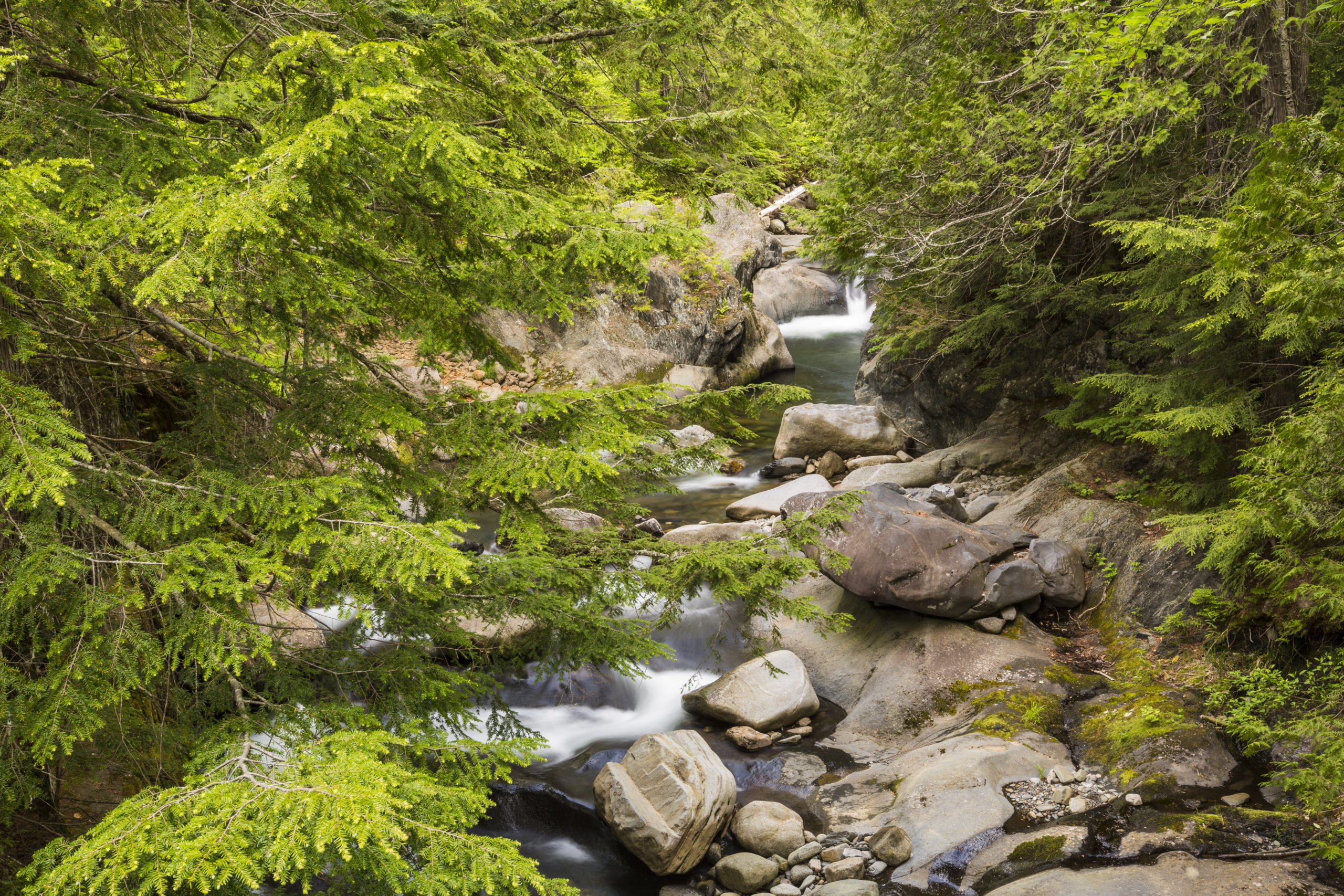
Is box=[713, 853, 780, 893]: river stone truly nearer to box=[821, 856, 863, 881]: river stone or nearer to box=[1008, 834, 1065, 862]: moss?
box=[821, 856, 863, 881]: river stone

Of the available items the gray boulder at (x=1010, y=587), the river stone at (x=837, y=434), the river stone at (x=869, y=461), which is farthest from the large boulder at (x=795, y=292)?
the gray boulder at (x=1010, y=587)

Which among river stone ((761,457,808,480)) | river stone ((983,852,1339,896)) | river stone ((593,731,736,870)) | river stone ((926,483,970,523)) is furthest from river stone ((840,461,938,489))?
river stone ((983,852,1339,896))

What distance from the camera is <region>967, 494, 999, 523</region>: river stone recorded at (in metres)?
10.9

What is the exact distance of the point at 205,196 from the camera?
2977 millimetres

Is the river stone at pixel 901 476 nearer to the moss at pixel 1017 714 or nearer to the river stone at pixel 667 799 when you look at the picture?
the moss at pixel 1017 714

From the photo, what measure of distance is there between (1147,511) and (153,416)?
10.0m

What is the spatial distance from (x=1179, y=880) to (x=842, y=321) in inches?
825

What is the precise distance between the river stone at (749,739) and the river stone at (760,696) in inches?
3.5

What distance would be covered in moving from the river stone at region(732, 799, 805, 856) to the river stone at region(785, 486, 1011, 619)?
256 centimetres

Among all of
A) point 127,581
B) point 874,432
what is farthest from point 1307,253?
point 874,432

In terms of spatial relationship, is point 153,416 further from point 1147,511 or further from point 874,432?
point 874,432

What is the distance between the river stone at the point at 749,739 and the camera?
8.06 metres

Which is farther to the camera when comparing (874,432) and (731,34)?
(874,432)

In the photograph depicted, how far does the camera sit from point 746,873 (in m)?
6.28
